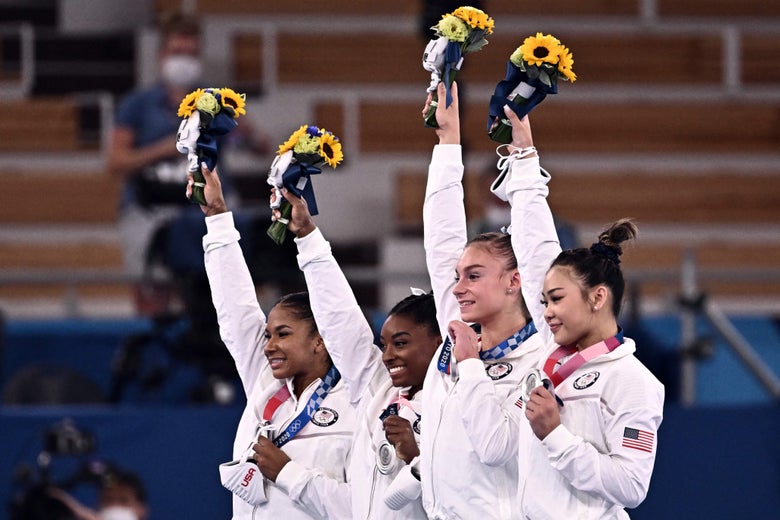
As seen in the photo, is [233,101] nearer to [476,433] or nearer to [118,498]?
[476,433]

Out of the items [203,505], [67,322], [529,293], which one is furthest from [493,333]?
[67,322]

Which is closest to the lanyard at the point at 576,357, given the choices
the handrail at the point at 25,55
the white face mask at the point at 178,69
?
the white face mask at the point at 178,69

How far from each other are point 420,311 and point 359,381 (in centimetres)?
32

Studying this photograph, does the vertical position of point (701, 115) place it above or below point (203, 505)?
above

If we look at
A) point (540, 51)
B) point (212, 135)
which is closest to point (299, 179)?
point (212, 135)

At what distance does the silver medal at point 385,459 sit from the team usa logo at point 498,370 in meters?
0.43

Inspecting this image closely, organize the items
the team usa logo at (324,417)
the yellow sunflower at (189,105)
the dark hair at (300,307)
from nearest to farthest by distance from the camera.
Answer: the yellow sunflower at (189,105) < the team usa logo at (324,417) < the dark hair at (300,307)

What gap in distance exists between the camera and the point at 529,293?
4.52 meters

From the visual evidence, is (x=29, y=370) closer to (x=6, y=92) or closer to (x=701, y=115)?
(x=6, y=92)

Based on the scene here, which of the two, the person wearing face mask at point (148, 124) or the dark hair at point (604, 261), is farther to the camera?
the person wearing face mask at point (148, 124)

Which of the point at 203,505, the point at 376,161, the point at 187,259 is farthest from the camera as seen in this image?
the point at 376,161

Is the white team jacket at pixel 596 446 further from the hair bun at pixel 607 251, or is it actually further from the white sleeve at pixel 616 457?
the hair bun at pixel 607 251

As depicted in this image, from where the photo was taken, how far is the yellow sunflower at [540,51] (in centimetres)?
443

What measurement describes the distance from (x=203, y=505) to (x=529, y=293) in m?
3.38
